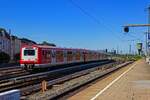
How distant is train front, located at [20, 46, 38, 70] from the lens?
41.0m

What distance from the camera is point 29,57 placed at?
42062mm

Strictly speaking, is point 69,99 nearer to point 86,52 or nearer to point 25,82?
point 25,82

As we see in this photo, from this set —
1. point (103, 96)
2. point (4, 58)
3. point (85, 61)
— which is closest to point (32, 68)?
point (103, 96)

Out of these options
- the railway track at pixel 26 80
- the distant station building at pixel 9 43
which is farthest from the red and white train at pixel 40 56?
the distant station building at pixel 9 43

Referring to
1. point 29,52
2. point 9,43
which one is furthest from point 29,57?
point 9,43

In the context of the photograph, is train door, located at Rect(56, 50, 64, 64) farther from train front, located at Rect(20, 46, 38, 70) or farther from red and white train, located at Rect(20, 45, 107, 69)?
train front, located at Rect(20, 46, 38, 70)

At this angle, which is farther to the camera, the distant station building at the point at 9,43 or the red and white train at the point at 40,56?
the distant station building at the point at 9,43

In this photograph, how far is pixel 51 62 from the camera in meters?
43.2

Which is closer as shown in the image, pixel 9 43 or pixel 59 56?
pixel 59 56

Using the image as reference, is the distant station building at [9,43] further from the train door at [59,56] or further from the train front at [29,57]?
the train front at [29,57]

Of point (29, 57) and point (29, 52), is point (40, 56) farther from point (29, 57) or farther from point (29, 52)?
point (29, 52)

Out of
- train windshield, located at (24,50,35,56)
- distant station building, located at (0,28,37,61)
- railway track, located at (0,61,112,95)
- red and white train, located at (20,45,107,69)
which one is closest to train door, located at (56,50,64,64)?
red and white train, located at (20,45,107,69)

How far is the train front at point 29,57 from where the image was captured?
4100 cm

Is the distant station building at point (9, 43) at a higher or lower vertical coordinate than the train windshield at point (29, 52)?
higher
